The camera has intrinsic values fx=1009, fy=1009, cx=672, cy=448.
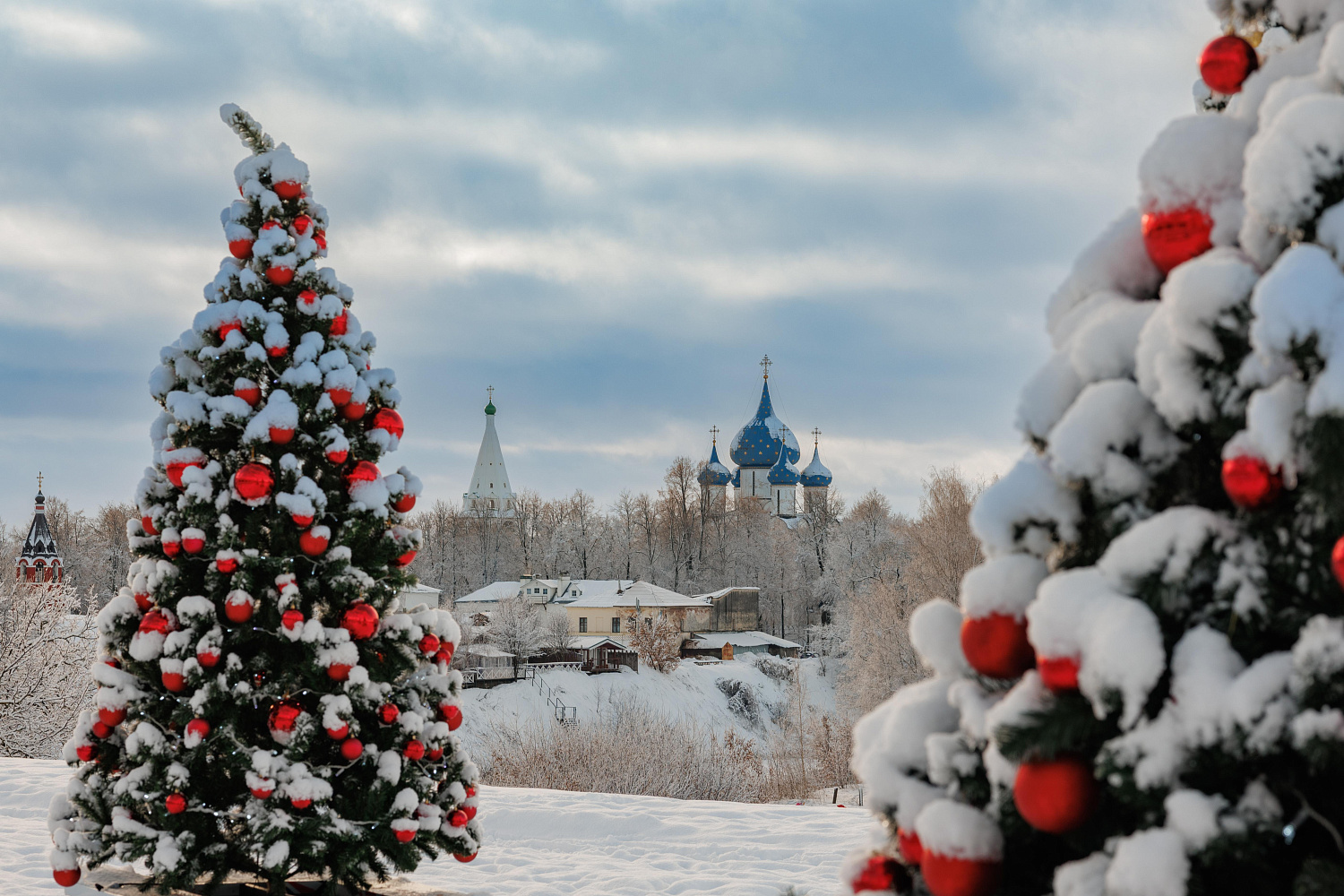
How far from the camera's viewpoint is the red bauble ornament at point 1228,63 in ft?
5.75

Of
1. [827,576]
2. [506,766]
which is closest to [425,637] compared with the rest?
[506,766]

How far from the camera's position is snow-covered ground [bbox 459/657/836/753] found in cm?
2722

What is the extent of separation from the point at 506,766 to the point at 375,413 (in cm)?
1032

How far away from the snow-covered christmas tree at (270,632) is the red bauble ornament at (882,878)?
300cm

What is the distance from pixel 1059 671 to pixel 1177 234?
0.69 m

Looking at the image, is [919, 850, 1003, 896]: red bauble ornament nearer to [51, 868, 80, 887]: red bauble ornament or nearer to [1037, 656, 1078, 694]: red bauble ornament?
[1037, 656, 1078, 694]: red bauble ornament

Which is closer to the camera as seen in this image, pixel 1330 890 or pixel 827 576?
pixel 1330 890

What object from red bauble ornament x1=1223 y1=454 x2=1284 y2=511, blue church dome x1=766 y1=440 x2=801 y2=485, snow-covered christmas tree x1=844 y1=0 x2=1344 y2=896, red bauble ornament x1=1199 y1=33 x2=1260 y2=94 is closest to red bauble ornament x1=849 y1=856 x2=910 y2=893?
snow-covered christmas tree x1=844 y1=0 x2=1344 y2=896

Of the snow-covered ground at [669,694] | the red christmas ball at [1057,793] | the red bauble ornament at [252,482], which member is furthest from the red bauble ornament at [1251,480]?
the snow-covered ground at [669,694]

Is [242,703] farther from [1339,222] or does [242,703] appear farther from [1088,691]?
[1339,222]

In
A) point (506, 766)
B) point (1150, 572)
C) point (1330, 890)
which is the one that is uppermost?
point (1150, 572)

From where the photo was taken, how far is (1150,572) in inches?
54.4

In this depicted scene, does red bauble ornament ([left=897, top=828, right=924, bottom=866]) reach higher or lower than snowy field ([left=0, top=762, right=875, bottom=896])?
higher

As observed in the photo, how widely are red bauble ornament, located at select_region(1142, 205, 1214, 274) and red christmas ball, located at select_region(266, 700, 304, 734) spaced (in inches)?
150
